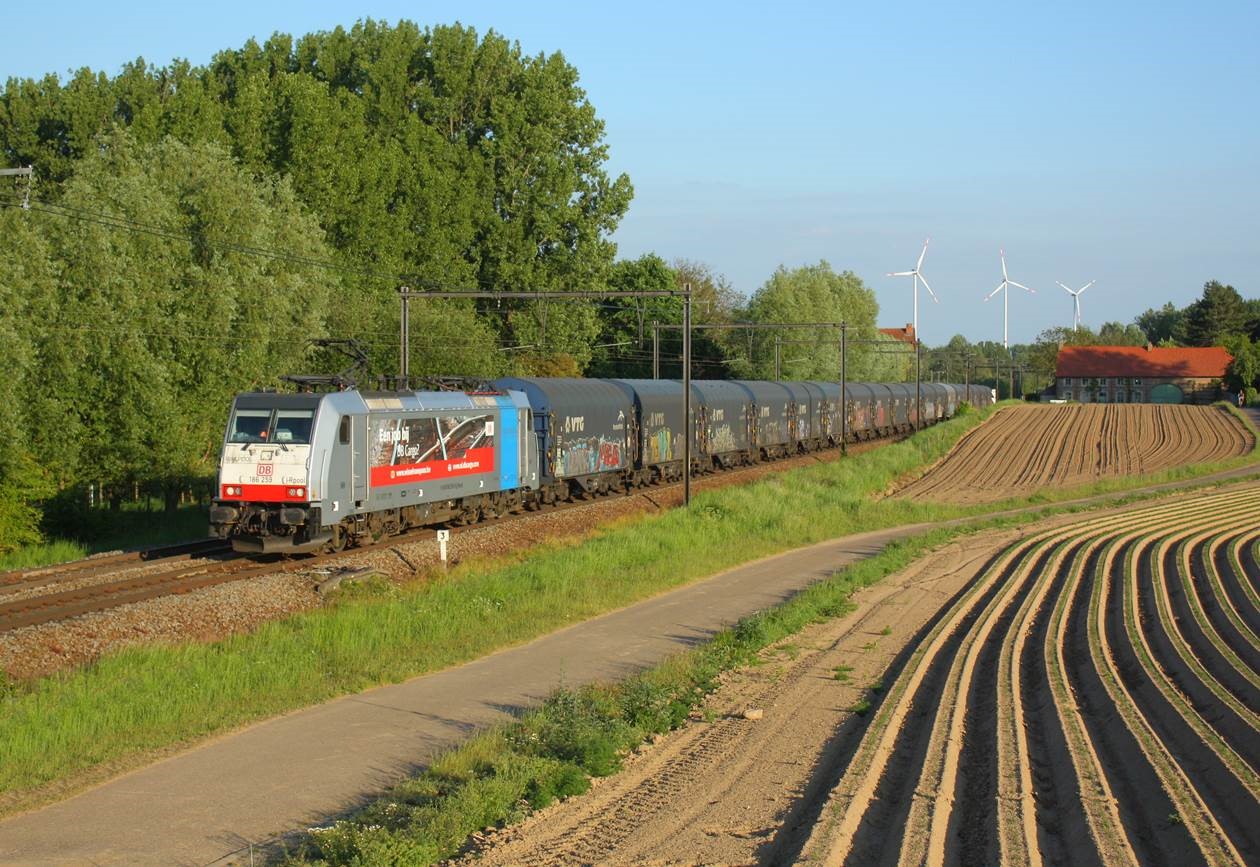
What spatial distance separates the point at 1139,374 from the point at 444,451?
4895 inches

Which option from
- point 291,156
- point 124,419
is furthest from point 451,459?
point 291,156

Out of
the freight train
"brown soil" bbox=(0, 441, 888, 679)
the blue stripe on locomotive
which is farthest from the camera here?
the blue stripe on locomotive

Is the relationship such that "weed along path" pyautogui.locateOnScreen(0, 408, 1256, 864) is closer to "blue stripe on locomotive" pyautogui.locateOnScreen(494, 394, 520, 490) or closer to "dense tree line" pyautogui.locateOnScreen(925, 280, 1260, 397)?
"blue stripe on locomotive" pyautogui.locateOnScreen(494, 394, 520, 490)

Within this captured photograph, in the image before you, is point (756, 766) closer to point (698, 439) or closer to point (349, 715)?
point (349, 715)

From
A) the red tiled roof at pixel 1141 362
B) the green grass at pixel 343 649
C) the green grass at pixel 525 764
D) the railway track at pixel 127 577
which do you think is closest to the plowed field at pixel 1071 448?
the green grass at pixel 343 649

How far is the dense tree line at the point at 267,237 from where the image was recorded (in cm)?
3047

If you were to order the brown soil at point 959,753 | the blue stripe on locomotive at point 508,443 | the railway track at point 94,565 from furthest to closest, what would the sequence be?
the blue stripe on locomotive at point 508,443 < the railway track at point 94,565 < the brown soil at point 959,753

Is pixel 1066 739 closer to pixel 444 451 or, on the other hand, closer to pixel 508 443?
pixel 444 451

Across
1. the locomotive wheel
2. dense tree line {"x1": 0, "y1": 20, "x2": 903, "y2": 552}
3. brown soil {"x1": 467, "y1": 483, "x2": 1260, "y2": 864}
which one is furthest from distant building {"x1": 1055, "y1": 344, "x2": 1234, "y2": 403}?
the locomotive wheel

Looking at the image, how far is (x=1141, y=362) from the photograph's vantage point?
137 metres

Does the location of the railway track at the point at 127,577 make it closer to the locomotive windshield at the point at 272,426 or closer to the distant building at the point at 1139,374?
the locomotive windshield at the point at 272,426

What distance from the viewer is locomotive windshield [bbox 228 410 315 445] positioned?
23219 millimetres

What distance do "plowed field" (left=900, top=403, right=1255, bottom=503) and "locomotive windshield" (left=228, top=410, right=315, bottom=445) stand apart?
1204 inches

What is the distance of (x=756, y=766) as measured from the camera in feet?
39.0
